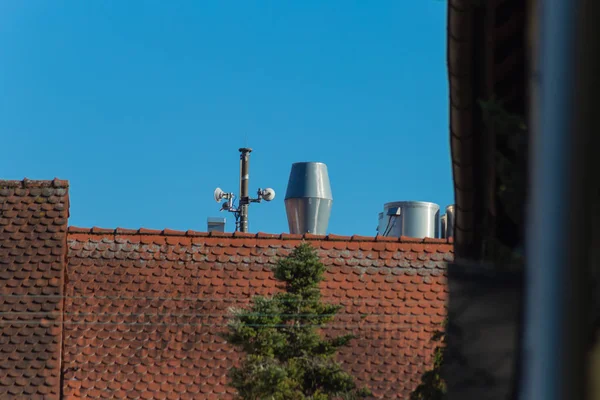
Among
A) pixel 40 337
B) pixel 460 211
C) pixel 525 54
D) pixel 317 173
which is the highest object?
pixel 317 173

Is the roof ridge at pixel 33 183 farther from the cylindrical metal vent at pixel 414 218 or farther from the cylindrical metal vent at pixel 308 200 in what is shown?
the cylindrical metal vent at pixel 414 218

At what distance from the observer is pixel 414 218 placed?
22.6 meters

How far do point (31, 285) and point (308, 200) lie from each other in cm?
891

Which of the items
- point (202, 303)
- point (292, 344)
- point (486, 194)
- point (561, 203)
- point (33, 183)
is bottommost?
point (292, 344)

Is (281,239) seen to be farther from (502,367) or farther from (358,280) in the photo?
(502,367)

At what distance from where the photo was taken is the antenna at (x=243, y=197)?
74.2ft

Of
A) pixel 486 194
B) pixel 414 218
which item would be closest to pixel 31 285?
pixel 414 218

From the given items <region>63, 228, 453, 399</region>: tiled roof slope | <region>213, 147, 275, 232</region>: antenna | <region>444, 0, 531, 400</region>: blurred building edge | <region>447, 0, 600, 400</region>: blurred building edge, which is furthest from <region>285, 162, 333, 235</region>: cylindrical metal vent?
<region>447, 0, 600, 400</region>: blurred building edge

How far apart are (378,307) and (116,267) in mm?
4135

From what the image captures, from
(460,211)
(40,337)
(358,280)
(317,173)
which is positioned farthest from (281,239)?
(460,211)

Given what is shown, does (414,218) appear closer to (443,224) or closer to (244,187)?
(443,224)

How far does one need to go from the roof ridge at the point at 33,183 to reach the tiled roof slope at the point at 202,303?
116 cm

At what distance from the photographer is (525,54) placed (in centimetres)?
189

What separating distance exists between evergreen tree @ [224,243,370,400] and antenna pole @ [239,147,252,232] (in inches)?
451
